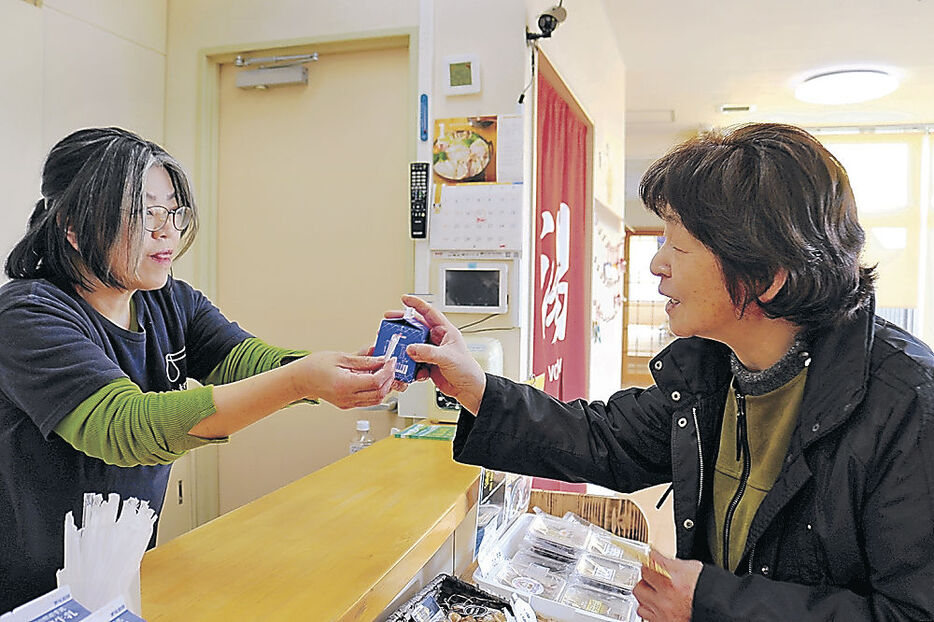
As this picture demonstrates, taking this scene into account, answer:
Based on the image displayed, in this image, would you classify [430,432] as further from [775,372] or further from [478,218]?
[775,372]

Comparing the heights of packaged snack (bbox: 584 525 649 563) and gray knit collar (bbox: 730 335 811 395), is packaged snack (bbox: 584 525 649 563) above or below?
below

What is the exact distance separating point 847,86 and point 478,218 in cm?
447

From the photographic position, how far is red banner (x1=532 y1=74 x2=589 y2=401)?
2.92m

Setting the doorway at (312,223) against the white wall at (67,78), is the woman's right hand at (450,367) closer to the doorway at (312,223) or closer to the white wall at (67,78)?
the doorway at (312,223)

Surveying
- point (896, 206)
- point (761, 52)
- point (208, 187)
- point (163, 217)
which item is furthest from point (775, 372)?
point (896, 206)

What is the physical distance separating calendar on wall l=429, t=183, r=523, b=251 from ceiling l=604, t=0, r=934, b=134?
4.07ft

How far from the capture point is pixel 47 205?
132 centimetres

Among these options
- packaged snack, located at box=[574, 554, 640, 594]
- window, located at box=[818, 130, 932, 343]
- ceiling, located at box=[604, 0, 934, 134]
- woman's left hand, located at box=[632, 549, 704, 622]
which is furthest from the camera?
window, located at box=[818, 130, 932, 343]

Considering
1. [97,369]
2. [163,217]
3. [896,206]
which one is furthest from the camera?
[896,206]

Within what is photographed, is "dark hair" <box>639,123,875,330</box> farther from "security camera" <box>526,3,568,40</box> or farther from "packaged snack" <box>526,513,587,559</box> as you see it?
"security camera" <box>526,3,568,40</box>

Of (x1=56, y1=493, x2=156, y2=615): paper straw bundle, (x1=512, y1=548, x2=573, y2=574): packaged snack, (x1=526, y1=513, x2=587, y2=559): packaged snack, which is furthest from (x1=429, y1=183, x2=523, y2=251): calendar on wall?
(x1=56, y1=493, x2=156, y2=615): paper straw bundle

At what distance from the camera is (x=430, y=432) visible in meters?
2.26

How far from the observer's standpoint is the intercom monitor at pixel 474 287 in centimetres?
258

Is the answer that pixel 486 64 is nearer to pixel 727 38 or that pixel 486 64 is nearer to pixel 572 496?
pixel 572 496
